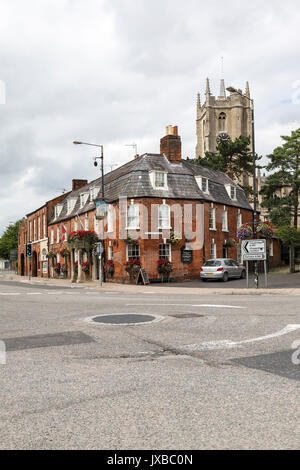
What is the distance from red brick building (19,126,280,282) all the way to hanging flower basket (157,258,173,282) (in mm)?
291

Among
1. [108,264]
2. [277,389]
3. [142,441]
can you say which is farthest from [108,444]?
[108,264]

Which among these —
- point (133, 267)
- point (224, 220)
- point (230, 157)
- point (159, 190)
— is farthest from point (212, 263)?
point (230, 157)

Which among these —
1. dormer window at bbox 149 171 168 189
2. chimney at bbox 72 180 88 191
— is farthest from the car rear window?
chimney at bbox 72 180 88 191

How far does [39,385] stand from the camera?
15.5 feet

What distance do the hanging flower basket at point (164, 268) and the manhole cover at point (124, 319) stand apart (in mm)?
19068

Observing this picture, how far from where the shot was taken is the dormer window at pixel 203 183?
112 ft

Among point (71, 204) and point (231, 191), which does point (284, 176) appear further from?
point (71, 204)

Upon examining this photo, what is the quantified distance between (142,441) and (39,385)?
1925 mm

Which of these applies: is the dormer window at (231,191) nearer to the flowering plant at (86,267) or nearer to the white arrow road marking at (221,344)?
the flowering plant at (86,267)

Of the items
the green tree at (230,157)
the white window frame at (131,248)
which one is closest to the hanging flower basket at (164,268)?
the white window frame at (131,248)

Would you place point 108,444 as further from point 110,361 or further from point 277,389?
point 110,361

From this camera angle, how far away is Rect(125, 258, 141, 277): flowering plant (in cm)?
2945

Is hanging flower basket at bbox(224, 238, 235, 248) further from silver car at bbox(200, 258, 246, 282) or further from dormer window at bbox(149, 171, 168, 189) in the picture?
dormer window at bbox(149, 171, 168, 189)
